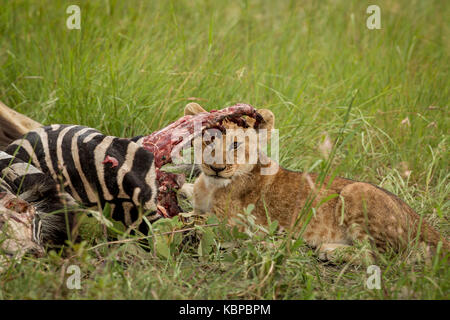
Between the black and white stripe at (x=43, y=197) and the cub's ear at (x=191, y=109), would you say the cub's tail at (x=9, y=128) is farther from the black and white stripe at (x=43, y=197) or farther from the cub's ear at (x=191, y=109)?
the cub's ear at (x=191, y=109)

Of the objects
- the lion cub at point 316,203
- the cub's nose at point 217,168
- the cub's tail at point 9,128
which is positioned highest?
the cub's tail at point 9,128

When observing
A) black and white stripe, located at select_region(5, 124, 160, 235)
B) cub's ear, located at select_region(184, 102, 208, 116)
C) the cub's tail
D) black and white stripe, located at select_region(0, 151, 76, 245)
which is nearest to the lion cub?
cub's ear, located at select_region(184, 102, 208, 116)

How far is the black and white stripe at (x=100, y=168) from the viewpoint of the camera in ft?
9.70

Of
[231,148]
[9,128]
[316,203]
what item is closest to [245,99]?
[231,148]

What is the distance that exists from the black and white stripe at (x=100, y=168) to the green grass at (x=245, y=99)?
0.25m

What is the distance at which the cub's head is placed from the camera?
329 centimetres

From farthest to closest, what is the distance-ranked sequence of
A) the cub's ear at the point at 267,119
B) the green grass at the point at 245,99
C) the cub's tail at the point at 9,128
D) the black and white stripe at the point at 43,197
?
the cub's tail at the point at 9,128 < the cub's ear at the point at 267,119 < the black and white stripe at the point at 43,197 < the green grass at the point at 245,99

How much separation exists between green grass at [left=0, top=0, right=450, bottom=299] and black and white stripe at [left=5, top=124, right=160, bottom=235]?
0.81ft

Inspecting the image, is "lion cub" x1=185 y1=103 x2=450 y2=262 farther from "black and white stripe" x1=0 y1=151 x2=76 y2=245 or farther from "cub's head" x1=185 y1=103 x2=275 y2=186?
"black and white stripe" x1=0 y1=151 x2=76 y2=245

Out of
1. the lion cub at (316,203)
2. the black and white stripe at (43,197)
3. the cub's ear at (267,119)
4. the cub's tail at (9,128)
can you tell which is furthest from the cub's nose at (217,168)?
the cub's tail at (9,128)

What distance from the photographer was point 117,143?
306cm
